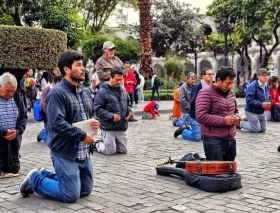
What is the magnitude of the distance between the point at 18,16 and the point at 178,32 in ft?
68.7

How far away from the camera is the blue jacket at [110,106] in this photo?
8484mm

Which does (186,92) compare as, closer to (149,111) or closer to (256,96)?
(256,96)

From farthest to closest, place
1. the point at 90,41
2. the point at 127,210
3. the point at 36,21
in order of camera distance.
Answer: the point at 90,41 → the point at 36,21 → the point at 127,210

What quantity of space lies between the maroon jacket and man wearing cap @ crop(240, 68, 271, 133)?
460 centimetres

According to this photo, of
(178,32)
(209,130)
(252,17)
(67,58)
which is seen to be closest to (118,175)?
(209,130)

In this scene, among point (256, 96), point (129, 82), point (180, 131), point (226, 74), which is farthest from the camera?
point (129, 82)

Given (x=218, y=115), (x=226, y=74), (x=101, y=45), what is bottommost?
(x=218, y=115)

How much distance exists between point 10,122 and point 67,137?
6.43 feet

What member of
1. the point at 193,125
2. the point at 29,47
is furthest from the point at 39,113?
the point at 29,47

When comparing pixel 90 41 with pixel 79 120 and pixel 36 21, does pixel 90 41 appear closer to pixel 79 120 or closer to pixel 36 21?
pixel 36 21

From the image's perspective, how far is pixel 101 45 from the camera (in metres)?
33.6

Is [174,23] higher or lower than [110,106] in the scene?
higher

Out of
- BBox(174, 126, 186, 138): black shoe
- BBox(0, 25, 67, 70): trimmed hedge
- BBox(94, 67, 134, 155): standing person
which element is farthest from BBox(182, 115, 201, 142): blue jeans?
BBox(0, 25, 67, 70): trimmed hedge

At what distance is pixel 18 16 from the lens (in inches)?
940
